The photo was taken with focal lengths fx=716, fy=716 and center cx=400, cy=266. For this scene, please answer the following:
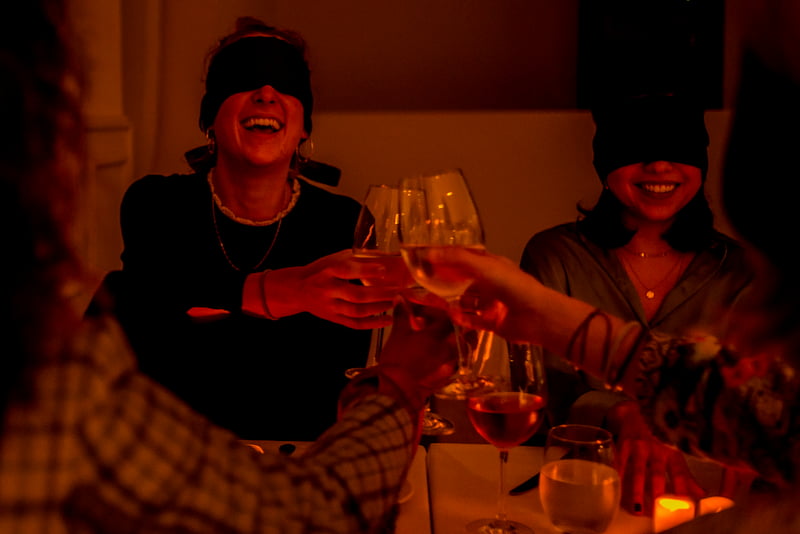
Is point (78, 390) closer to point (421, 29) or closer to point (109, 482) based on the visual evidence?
point (109, 482)

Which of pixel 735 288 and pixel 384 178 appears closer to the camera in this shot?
pixel 735 288

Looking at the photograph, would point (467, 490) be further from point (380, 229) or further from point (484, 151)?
point (484, 151)

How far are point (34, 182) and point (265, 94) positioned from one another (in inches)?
57.3

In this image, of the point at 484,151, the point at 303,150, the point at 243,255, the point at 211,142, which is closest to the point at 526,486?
the point at 243,255

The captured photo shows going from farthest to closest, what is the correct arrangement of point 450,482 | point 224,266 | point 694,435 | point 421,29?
1. point 421,29
2. point 224,266
3. point 450,482
4. point 694,435

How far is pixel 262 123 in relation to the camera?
184 cm

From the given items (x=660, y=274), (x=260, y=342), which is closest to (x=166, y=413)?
(x=260, y=342)

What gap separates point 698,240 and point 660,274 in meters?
0.13

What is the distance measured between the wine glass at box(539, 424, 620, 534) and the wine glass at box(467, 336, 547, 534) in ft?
0.15

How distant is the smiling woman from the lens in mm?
1600

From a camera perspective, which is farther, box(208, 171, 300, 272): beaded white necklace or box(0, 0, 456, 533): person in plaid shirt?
box(208, 171, 300, 272): beaded white necklace

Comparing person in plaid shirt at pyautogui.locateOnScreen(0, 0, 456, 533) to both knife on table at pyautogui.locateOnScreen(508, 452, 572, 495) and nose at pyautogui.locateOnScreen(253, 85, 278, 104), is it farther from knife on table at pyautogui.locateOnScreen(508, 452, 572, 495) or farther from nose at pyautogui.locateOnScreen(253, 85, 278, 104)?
nose at pyautogui.locateOnScreen(253, 85, 278, 104)

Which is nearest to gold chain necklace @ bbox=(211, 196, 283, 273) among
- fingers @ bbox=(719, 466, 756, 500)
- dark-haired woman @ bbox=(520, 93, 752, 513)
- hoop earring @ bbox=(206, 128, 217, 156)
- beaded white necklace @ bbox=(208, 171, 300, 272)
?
beaded white necklace @ bbox=(208, 171, 300, 272)

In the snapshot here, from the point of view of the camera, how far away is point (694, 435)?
0.78 m
